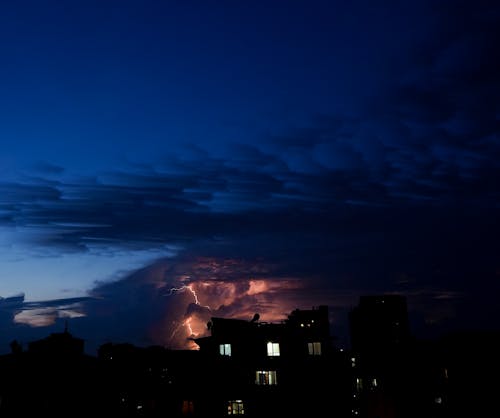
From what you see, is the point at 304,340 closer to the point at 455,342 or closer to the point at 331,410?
the point at 331,410

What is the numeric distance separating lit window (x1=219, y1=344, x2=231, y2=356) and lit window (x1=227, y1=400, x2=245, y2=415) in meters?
5.20

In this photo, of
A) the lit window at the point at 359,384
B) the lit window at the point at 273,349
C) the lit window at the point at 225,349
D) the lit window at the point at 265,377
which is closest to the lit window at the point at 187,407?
the lit window at the point at 225,349

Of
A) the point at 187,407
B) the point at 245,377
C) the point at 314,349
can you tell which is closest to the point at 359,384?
the point at 314,349

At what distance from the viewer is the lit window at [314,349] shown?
185 feet

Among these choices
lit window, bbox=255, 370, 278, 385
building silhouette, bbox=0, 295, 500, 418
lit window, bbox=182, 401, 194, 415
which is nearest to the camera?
building silhouette, bbox=0, 295, 500, 418

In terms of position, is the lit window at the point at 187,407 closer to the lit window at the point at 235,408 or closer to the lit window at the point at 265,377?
the lit window at the point at 235,408

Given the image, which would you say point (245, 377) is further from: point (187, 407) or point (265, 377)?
point (187, 407)

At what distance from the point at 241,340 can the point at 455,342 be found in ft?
78.4

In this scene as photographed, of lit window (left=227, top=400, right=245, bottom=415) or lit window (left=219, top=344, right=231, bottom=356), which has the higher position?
lit window (left=219, top=344, right=231, bottom=356)

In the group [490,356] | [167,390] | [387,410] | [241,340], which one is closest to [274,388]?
[241,340]

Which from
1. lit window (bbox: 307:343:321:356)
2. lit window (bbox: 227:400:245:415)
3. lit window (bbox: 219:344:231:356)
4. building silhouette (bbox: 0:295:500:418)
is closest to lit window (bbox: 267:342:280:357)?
building silhouette (bbox: 0:295:500:418)

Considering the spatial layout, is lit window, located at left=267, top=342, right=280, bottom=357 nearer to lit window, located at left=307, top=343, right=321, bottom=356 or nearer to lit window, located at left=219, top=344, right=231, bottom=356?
lit window, located at left=307, top=343, right=321, bottom=356

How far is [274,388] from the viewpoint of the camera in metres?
53.4

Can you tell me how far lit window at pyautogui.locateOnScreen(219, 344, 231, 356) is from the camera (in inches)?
2156
